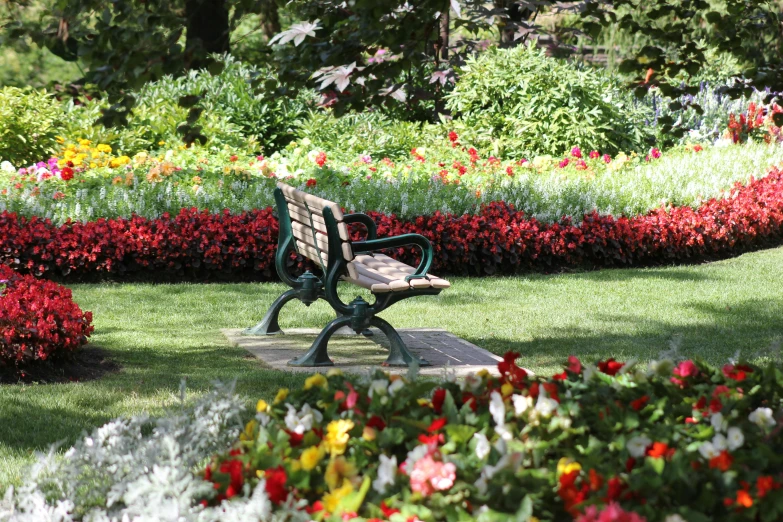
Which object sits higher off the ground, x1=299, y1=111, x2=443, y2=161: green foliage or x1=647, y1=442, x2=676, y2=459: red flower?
x1=299, y1=111, x2=443, y2=161: green foliage

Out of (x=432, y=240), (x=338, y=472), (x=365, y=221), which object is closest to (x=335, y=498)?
(x=338, y=472)

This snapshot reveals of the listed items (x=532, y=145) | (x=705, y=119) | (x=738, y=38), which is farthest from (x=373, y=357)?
(x=705, y=119)

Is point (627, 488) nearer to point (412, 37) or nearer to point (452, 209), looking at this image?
point (412, 37)

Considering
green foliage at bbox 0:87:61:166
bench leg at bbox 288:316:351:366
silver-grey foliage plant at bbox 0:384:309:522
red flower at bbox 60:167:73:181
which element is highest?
green foliage at bbox 0:87:61:166

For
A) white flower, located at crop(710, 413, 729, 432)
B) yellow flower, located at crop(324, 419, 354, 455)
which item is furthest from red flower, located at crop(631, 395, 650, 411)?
yellow flower, located at crop(324, 419, 354, 455)

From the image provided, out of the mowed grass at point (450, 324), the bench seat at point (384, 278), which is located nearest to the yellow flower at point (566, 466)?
the mowed grass at point (450, 324)

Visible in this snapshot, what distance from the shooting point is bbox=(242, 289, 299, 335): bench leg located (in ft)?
21.1

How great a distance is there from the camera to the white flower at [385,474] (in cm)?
232

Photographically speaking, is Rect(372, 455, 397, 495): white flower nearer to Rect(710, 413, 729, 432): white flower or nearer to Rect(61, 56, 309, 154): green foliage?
Rect(710, 413, 729, 432): white flower

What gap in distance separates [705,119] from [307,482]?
1539 centimetres

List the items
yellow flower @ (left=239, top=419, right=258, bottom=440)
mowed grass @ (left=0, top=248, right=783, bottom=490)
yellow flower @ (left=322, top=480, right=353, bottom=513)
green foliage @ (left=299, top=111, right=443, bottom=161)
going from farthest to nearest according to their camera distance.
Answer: green foliage @ (left=299, top=111, right=443, bottom=161) < mowed grass @ (left=0, top=248, right=783, bottom=490) < yellow flower @ (left=239, top=419, right=258, bottom=440) < yellow flower @ (left=322, top=480, right=353, bottom=513)

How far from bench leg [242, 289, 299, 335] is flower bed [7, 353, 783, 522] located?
10.8 feet

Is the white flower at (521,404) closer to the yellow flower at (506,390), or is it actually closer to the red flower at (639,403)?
the yellow flower at (506,390)

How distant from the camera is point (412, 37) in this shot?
15.8ft
